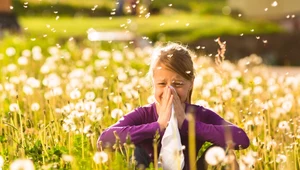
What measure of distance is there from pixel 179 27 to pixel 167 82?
1587cm

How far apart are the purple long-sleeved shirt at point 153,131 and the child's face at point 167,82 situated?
0.11m

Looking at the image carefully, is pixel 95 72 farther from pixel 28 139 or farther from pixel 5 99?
pixel 28 139

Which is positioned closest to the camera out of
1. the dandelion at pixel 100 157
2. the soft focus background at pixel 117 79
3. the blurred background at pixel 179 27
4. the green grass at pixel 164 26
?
the dandelion at pixel 100 157

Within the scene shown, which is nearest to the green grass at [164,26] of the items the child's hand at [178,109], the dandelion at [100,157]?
the child's hand at [178,109]

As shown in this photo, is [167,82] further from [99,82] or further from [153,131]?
[99,82]

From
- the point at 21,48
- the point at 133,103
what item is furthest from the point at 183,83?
the point at 21,48

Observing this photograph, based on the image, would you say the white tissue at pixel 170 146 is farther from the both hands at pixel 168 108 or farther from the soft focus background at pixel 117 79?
the soft focus background at pixel 117 79

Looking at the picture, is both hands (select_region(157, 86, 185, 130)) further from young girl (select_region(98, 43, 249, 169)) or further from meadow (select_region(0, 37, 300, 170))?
meadow (select_region(0, 37, 300, 170))

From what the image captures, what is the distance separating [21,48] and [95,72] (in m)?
2.28

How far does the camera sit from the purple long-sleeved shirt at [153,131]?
372cm

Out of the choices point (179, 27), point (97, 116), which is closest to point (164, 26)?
point (179, 27)

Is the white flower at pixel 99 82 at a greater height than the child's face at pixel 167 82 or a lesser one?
greater

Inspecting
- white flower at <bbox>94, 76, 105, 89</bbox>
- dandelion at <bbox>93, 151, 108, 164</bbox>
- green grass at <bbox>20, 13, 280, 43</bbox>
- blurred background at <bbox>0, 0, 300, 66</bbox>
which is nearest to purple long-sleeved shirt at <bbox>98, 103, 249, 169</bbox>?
dandelion at <bbox>93, 151, 108, 164</bbox>

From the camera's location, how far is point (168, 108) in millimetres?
3654
